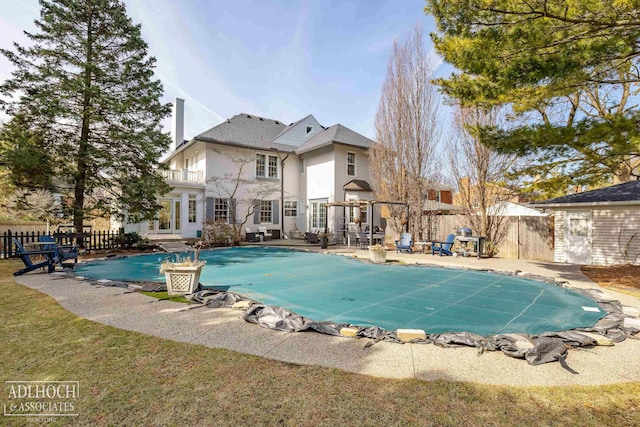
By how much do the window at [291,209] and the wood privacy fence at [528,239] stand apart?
13.0 metres

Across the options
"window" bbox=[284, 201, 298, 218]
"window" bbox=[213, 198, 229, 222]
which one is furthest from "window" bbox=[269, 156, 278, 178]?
"window" bbox=[213, 198, 229, 222]

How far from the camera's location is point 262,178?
810 inches

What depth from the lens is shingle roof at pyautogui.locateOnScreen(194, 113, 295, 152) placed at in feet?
62.3

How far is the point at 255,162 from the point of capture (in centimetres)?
→ 2048

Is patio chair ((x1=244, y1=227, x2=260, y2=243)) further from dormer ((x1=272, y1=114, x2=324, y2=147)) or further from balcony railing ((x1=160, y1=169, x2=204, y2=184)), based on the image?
dormer ((x1=272, y1=114, x2=324, y2=147))

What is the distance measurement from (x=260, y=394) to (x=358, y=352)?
4.38 feet

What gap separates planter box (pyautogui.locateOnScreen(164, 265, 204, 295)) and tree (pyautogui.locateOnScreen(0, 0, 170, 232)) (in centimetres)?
935

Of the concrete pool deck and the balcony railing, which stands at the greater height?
the balcony railing

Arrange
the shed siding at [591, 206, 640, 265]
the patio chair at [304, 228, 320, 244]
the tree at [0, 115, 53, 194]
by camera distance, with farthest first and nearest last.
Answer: the patio chair at [304, 228, 320, 244] → the tree at [0, 115, 53, 194] → the shed siding at [591, 206, 640, 265]

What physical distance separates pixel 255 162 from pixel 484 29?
54.4 ft

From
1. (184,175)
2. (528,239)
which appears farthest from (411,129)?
(184,175)

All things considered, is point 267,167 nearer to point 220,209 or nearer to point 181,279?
point 220,209

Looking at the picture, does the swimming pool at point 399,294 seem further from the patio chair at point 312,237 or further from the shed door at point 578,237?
the patio chair at point 312,237

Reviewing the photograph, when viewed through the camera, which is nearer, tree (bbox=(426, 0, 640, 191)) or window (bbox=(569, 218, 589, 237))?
tree (bbox=(426, 0, 640, 191))
